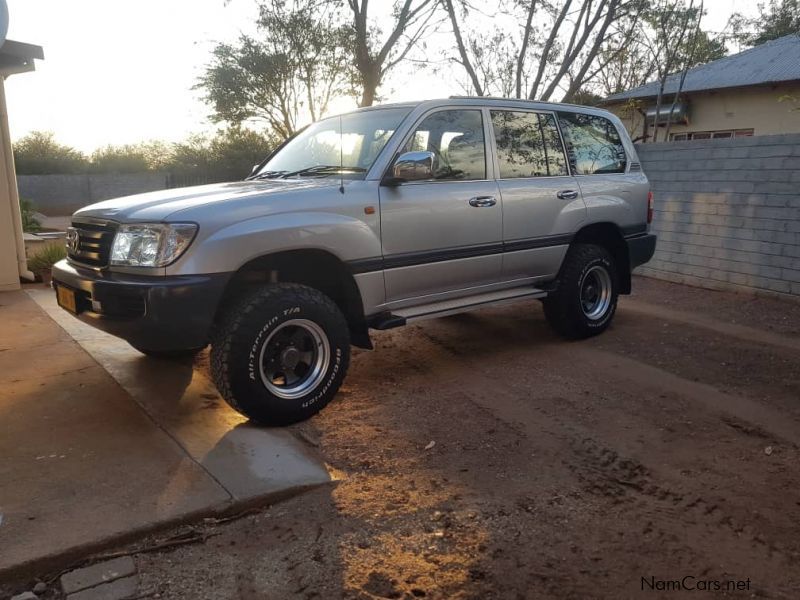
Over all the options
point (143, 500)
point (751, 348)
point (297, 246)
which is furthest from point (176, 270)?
point (751, 348)

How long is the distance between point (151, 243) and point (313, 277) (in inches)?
43.1

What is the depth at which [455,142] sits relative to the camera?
16.7 ft

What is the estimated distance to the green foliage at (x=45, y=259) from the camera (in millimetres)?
8602

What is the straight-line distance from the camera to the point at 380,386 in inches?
195

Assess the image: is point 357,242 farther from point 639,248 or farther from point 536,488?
point 639,248

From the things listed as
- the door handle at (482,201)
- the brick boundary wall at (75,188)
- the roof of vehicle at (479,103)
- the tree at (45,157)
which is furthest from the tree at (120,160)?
the door handle at (482,201)

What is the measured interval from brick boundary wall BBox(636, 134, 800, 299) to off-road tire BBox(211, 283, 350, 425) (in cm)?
575

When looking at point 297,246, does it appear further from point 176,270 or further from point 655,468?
point 655,468

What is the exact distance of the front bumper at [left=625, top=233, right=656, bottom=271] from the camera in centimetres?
627

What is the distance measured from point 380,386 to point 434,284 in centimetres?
85

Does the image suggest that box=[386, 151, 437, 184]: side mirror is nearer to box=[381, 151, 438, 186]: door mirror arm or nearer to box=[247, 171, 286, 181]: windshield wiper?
box=[381, 151, 438, 186]: door mirror arm

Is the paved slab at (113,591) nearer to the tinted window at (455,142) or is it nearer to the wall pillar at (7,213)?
the tinted window at (455,142)

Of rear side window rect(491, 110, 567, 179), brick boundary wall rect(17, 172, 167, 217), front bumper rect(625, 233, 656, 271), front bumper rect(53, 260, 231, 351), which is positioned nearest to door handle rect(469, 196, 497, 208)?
rear side window rect(491, 110, 567, 179)

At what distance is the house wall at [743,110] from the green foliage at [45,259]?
15.1 m
